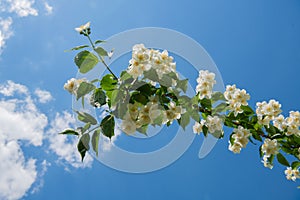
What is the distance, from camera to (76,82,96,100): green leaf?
128cm

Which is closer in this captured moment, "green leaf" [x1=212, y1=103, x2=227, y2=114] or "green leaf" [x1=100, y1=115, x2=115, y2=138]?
"green leaf" [x1=100, y1=115, x2=115, y2=138]

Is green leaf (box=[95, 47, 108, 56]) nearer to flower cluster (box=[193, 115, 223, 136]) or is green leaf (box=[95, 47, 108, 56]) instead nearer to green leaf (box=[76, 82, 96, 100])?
green leaf (box=[76, 82, 96, 100])

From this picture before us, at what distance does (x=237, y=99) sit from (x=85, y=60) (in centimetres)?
72

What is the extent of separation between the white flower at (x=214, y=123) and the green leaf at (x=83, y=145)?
0.54 meters

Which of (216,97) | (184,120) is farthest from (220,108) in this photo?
(184,120)

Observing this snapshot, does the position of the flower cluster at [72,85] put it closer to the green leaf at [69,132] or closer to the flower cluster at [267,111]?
the green leaf at [69,132]

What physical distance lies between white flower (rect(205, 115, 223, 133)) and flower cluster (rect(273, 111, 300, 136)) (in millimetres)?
341

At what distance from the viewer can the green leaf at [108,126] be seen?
1.25 meters

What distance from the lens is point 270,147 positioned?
58.8 inches

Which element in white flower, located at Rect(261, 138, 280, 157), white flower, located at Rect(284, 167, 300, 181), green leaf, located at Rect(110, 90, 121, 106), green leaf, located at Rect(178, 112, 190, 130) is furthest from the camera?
white flower, located at Rect(284, 167, 300, 181)

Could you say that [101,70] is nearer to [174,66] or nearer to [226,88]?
[174,66]

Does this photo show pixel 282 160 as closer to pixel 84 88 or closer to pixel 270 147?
pixel 270 147

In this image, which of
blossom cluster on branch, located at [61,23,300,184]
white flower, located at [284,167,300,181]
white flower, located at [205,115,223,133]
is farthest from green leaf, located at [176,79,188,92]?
white flower, located at [284,167,300,181]

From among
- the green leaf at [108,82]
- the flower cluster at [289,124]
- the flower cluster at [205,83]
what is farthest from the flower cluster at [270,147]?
the green leaf at [108,82]
